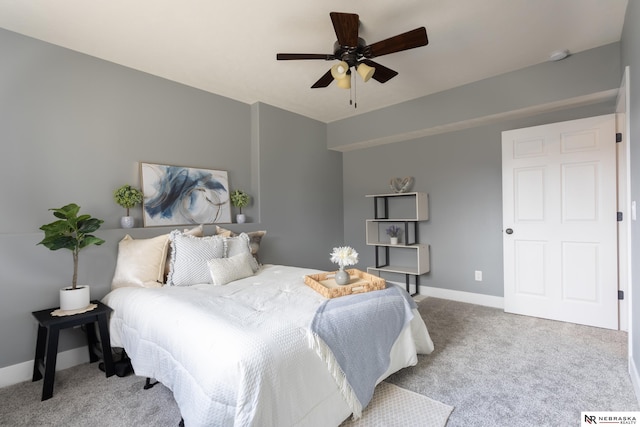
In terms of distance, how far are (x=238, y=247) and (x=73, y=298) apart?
48.8 inches

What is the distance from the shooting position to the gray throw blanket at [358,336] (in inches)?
63.9

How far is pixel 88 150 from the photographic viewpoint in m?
2.70

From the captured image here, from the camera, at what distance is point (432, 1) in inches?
82.5

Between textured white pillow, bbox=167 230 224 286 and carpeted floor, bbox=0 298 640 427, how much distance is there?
745 mm

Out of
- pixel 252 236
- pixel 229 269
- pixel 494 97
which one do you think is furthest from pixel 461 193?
pixel 229 269

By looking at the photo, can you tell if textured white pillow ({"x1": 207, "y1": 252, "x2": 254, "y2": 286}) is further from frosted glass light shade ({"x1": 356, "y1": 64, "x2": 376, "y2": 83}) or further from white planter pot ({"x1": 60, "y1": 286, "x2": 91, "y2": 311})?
frosted glass light shade ({"x1": 356, "y1": 64, "x2": 376, "y2": 83})

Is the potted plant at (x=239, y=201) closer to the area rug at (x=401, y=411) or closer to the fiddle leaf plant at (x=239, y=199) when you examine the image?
the fiddle leaf plant at (x=239, y=199)

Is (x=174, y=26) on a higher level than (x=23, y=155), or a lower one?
higher

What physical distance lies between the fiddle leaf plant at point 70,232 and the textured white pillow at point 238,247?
3.13ft

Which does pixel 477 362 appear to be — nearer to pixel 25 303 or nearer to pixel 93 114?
pixel 25 303

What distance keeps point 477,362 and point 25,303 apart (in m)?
3.32

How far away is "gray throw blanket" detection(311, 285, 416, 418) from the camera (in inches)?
63.9

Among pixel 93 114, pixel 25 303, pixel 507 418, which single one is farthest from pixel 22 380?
pixel 507 418

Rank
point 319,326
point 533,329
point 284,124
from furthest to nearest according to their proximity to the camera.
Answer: point 284,124, point 533,329, point 319,326
